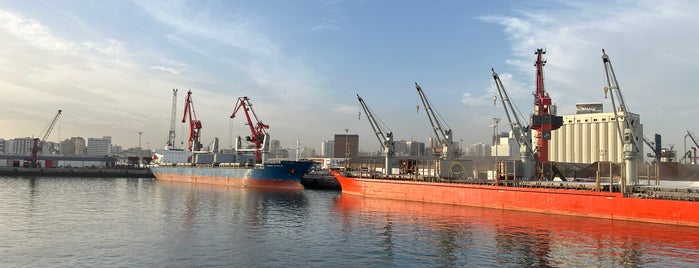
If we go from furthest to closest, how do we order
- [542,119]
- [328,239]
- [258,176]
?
[258,176] → [542,119] → [328,239]

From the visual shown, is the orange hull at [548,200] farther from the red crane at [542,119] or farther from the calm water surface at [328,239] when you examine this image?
the red crane at [542,119]

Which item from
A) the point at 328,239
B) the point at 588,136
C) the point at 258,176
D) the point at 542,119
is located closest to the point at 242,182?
the point at 258,176

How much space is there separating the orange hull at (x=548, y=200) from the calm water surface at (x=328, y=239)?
1593 mm

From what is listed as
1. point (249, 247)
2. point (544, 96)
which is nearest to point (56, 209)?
point (249, 247)

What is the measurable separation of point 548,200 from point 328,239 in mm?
26513

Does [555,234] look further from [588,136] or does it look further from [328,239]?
[588,136]

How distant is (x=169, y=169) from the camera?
405 ft

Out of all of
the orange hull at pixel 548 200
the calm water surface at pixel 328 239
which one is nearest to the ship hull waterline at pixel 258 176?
the orange hull at pixel 548 200

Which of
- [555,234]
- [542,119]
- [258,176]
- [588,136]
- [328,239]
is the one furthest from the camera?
[588,136]

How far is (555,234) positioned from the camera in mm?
35562

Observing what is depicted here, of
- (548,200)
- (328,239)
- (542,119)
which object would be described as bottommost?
(328,239)

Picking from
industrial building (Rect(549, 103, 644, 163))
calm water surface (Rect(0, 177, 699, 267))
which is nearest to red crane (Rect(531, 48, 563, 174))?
calm water surface (Rect(0, 177, 699, 267))

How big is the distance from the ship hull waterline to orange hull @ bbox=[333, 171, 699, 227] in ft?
79.9

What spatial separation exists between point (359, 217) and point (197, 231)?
53.1ft
